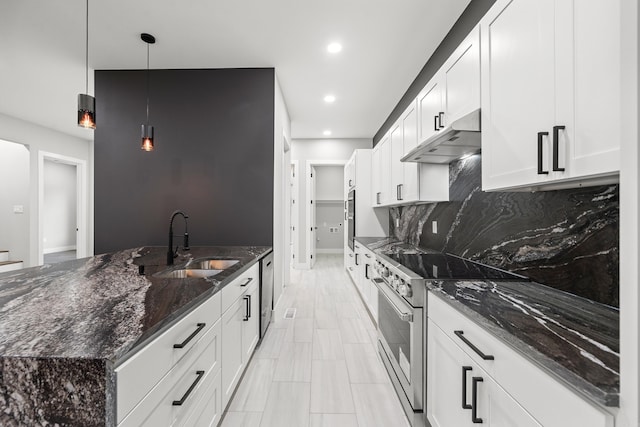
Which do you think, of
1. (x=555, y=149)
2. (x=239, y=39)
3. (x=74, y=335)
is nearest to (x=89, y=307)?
(x=74, y=335)

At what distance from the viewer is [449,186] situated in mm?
2576

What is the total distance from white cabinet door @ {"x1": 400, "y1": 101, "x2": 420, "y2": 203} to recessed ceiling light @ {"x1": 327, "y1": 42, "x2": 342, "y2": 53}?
2.94 ft

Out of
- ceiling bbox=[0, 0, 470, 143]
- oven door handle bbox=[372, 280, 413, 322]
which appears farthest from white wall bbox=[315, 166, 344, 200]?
oven door handle bbox=[372, 280, 413, 322]

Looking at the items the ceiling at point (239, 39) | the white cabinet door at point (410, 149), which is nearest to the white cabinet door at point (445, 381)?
the white cabinet door at point (410, 149)

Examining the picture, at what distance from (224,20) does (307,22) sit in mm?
697

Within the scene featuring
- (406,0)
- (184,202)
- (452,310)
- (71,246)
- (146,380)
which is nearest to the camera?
(146,380)

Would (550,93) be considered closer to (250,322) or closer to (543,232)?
(543,232)

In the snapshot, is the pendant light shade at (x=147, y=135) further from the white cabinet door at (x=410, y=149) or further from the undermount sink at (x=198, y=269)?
the white cabinet door at (x=410, y=149)

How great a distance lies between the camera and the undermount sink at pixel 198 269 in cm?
192

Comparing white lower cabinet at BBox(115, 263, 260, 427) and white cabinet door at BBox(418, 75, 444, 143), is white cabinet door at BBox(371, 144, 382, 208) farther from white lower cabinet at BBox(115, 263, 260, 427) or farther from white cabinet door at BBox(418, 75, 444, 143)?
white lower cabinet at BBox(115, 263, 260, 427)

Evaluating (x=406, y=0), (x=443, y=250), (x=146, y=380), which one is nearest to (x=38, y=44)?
(x=406, y=0)

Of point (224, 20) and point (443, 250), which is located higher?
point (224, 20)

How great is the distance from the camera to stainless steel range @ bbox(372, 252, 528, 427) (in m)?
1.57

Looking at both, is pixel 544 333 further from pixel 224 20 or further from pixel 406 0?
pixel 224 20
